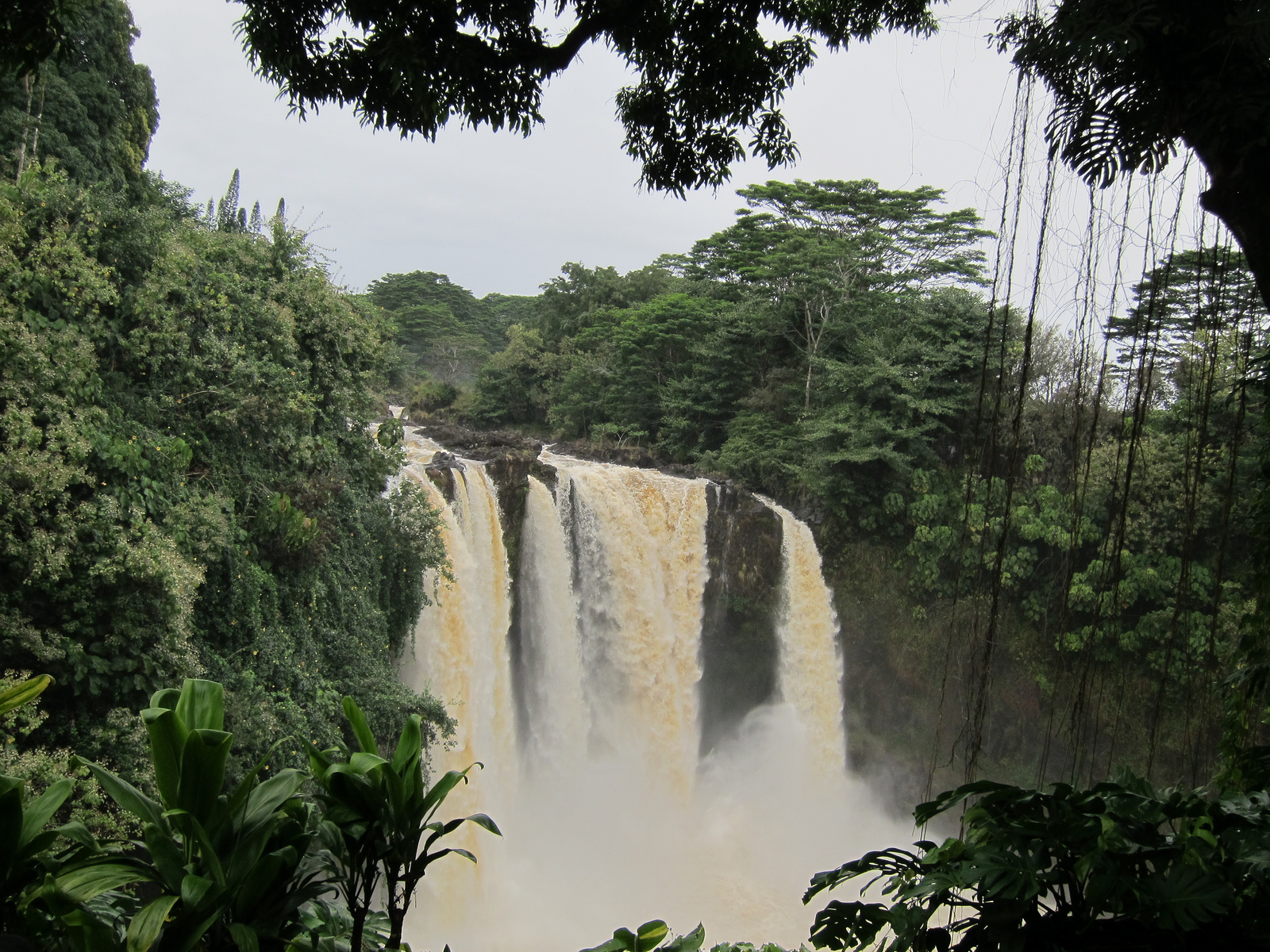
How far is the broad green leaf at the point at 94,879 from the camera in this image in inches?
62.2

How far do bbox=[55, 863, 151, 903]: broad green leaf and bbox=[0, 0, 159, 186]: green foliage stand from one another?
832 cm

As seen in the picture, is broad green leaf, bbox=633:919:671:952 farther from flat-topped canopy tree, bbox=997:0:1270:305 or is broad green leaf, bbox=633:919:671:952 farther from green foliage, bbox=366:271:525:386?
green foliage, bbox=366:271:525:386

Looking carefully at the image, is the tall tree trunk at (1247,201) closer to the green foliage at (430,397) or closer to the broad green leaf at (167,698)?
the broad green leaf at (167,698)

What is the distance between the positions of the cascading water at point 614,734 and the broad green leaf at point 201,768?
7.35 m

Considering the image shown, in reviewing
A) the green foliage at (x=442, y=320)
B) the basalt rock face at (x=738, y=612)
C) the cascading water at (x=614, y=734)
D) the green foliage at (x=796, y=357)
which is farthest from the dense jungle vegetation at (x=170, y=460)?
the green foliage at (x=442, y=320)

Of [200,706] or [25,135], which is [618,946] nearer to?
[200,706]

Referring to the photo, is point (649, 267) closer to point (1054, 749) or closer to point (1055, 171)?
point (1054, 749)

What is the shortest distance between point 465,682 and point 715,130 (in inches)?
297

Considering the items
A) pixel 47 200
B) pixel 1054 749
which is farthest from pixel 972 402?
pixel 47 200

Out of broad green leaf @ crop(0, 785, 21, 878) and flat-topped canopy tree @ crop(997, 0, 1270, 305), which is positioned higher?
flat-topped canopy tree @ crop(997, 0, 1270, 305)

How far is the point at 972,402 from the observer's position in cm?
1386

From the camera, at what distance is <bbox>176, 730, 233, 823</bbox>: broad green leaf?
1.71m

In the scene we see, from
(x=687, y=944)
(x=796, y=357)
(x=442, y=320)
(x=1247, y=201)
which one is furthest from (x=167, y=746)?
(x=442, y=320)

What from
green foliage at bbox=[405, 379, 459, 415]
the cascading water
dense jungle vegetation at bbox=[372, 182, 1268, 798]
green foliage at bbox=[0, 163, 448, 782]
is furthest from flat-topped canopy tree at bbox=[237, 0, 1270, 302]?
green foliage at bbox=[405, 379, 459, 415]
